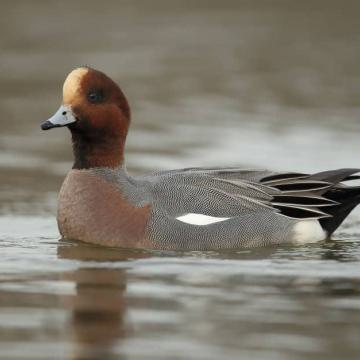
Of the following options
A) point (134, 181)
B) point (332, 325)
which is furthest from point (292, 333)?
point (134, 181)

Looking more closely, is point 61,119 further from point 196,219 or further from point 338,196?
point 338,196

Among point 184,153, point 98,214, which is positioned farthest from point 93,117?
point 184,153

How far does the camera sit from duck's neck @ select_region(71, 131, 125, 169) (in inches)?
355

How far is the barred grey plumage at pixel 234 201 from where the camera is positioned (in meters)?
8.69

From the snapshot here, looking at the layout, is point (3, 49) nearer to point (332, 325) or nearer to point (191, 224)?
point (191, 224)

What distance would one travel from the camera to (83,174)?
8953mm

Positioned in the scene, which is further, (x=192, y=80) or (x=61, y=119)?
(x=192, y=80)

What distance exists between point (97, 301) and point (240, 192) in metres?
2.13

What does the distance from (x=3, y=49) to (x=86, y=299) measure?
31.1 feet

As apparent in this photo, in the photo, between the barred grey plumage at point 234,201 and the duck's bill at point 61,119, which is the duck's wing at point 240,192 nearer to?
the barred grey plumage at point 234,201

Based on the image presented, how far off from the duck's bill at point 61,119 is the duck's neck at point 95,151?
0.20 metres

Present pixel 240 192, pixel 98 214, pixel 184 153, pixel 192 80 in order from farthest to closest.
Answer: pixel 192 80 → pixel 184 153 → pixel 240 192 → pixel 98 214

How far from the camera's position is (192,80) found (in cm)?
1523

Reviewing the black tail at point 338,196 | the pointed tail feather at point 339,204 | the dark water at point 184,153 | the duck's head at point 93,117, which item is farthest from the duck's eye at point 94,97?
the pointed tail feather at point 339,204
